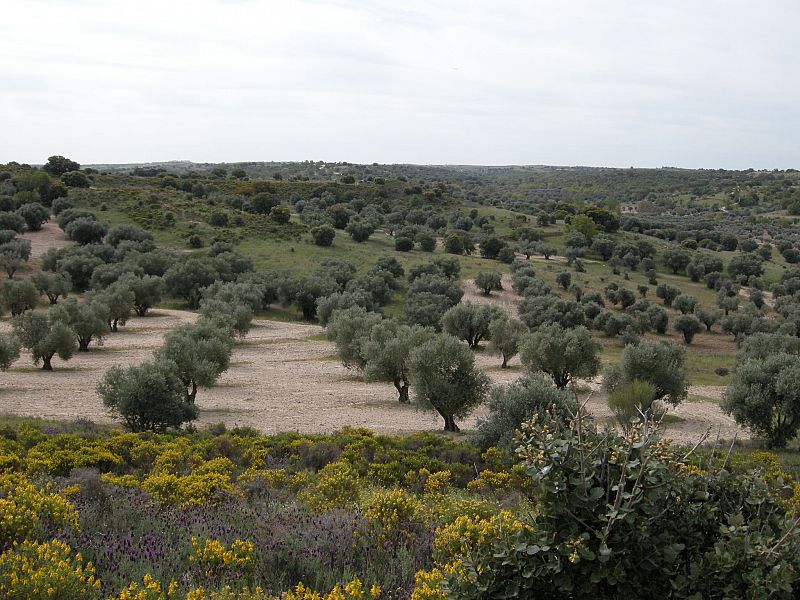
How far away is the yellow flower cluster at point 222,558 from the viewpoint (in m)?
5.98

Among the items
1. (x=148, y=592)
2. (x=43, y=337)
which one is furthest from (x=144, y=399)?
(x=148, y=592)

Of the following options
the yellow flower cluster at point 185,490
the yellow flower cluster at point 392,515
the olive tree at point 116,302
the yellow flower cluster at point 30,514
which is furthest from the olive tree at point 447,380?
the olive tree at point 116,302

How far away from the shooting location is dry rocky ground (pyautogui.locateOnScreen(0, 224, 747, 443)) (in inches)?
931

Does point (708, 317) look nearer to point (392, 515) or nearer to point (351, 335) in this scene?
point (351, 335)

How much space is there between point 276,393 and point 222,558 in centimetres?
2350

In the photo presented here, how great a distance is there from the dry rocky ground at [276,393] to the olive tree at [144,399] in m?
0.95

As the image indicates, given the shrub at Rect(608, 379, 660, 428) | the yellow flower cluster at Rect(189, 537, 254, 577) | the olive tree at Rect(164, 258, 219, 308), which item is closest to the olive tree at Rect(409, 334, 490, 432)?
the shrub at Rect(608, 379, 660, 428)

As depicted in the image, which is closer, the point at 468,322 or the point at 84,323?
the point at 84,323

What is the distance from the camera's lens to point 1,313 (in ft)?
139

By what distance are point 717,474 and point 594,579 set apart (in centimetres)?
149

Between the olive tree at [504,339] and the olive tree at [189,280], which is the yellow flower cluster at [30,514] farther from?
the olive tree at [189,280]

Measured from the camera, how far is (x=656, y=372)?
91.4 feet

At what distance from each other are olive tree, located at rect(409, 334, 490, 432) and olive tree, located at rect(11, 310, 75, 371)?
62.2ft

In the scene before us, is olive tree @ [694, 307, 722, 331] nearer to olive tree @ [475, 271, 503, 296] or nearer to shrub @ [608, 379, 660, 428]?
olive tree @ [475, 271, 503, 296]
